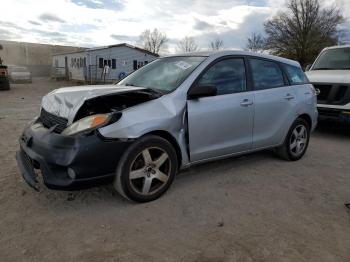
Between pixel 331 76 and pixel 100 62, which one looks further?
pixel 100 62

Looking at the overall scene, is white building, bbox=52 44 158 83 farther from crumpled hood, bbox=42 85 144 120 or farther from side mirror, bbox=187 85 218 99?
side mirror, bbox=187 85 218 99

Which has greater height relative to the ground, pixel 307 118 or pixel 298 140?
pixel 307 118

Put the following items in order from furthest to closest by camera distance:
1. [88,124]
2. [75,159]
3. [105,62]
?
[105,62] < [88,124] < [75,159]

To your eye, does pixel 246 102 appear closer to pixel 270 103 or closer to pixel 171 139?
pixel 270 103

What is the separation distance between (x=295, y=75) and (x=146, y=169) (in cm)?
322

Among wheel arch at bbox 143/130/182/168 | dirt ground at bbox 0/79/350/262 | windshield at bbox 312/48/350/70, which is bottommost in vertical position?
dirt ground at bbox 0/79/350/262

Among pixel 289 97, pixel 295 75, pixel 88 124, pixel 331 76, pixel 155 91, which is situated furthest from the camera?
pixel 331 76

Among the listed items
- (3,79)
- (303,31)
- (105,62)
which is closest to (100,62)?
(105,62)

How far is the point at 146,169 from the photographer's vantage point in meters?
3.54

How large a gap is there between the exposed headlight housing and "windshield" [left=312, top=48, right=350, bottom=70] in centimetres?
697

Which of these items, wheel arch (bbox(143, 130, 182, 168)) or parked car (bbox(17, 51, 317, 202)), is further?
wheel arch (bbox(143, 130, 182, 168))

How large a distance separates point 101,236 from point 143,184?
0.77m

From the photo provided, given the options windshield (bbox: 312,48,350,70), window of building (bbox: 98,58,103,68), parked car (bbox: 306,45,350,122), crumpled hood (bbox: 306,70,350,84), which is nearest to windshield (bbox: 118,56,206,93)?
parked car (bbox: 306,45,350,122)

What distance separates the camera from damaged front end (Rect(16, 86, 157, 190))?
313 centimetres
